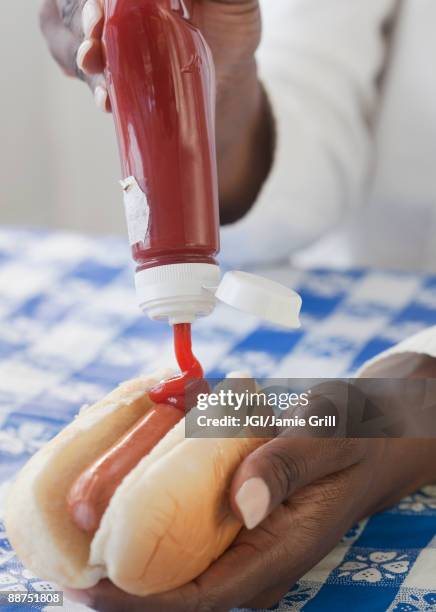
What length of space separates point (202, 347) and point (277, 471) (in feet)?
1.54

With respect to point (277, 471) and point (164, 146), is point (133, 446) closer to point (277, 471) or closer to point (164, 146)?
point (277, 471)

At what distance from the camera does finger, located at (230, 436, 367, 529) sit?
0.51 metres

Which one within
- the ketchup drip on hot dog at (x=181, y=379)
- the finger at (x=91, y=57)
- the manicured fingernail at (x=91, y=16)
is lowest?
the ketchup drip on hot dog at (x=181, y=379)

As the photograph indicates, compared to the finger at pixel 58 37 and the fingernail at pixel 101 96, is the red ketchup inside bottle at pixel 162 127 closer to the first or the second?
the fingernail at pixel 101 96

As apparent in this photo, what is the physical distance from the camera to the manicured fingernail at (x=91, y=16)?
61 centimetres

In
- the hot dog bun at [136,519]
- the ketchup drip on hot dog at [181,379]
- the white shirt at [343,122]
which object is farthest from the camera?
the white shirt at [343,122]

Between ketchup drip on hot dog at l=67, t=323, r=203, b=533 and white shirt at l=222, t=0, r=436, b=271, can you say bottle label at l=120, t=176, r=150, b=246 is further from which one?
white shirt at l=222, t=0, r=436, b=271

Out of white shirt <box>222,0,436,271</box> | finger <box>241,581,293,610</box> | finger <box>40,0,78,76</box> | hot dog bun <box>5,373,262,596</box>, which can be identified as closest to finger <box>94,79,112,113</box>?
finger <box>40,0,78,76</box>

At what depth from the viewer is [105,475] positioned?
19.8 inches

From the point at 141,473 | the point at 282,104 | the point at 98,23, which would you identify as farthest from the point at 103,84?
the point at 282,104

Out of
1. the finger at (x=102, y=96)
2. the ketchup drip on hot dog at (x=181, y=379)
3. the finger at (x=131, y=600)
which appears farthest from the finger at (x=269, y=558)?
the finger at (x=102, y=96)

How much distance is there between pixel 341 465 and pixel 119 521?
17 cm

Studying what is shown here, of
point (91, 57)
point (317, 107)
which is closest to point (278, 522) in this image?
→ point (91, 57)

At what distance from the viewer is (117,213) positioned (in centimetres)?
263
